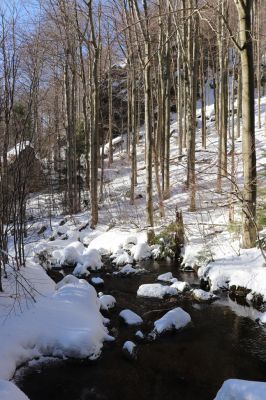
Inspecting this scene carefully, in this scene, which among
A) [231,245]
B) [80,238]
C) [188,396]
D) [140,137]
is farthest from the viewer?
[140,137]

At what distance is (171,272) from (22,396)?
6388 millimetres

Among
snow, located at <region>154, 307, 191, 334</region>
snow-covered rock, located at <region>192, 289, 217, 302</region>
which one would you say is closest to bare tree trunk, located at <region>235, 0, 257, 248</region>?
snow-covered rock, located at <region>192, 289, 217, 302</region>

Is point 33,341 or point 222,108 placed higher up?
point 222,108

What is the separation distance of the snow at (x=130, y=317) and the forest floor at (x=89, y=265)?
38 centimetres

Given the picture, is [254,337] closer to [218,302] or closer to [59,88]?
[218,302]

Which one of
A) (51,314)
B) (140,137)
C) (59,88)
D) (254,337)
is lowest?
(254,337)

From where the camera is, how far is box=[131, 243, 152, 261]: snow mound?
11.9 meters

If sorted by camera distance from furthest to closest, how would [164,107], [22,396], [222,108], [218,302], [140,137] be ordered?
[140,137] → [164,107] → [222,108] → [218,302] → [22,396]

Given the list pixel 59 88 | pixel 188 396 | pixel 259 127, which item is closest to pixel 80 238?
pixel 188 396

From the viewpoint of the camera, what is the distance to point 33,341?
602 cm

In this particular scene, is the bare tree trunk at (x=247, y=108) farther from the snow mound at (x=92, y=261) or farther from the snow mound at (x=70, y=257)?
the snow mound at (x=70, y=257)

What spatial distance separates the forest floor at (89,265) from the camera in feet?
19.7

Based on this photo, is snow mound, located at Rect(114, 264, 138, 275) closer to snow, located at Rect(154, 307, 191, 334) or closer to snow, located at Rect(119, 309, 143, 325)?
snow, located at Rect(119, 309, 143, 325)

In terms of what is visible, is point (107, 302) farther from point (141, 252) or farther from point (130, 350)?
point (141, 252)
